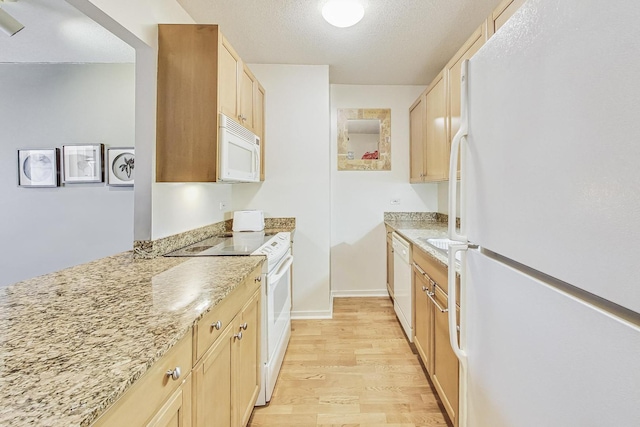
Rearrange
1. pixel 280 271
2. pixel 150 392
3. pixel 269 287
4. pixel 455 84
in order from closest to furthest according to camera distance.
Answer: pixel 150 392 < pixel 269 287 < pixel 280 271 < pixel 455 84

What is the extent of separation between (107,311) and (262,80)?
265 centimetres

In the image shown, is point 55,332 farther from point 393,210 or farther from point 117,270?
point 393,210

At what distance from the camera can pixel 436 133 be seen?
8.43ft

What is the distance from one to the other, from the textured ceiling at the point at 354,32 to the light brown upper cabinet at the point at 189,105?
1.69 feet

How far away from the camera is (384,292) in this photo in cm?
362

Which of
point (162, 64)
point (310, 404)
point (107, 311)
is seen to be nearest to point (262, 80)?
point (162, 64)

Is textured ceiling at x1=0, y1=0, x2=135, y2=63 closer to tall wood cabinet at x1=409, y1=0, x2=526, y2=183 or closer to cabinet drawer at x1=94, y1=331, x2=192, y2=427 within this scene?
cabinet drawer at x1=94, y1=331, x2=192, y2=427

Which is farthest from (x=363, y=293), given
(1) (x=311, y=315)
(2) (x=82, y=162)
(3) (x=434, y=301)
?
(2) (x=82, y=162)

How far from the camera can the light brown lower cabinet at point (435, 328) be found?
1.46 m

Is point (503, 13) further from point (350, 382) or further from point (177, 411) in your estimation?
point (350, 382)

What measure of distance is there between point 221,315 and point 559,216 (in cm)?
112

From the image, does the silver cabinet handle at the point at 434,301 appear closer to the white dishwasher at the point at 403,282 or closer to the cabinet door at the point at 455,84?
the white dishwasher at the point at 403,282

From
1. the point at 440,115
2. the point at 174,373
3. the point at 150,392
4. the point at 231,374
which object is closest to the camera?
the point at 150,392

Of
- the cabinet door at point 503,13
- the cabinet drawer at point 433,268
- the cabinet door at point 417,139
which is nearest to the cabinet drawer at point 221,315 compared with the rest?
the cabinet drawer at point 433,268
